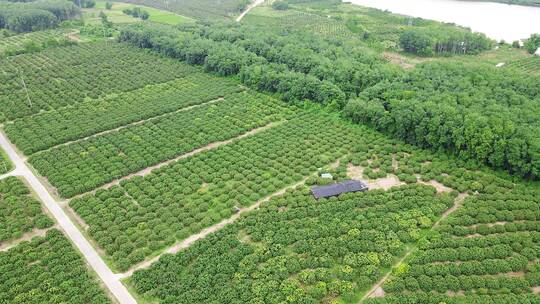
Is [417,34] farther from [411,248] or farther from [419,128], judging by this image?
[411,248]

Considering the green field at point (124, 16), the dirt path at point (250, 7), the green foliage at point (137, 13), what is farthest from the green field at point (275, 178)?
the dirt path at point (250, 7)

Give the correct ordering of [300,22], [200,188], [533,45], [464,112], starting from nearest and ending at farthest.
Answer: [200,188], [464,112], [533,45], [300,22]

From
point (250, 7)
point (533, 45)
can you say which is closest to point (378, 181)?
point (533, 45)

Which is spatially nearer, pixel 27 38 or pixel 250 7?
pixel 27 38

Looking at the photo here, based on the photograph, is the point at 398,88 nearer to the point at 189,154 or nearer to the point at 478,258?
the point at 189,154

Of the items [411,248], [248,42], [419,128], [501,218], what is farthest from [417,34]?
[411,248]

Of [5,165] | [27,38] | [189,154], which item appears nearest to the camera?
[5,165]

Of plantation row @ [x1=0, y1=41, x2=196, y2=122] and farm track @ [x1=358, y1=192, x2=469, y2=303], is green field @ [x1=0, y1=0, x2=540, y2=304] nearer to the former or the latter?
farm track @ [x1=358, y1=192, x2=469, y2=303]
